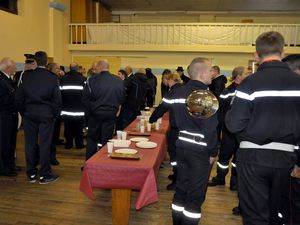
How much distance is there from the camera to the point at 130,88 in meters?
5.92

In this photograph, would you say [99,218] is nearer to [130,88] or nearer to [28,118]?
[28,118]

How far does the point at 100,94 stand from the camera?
4.30 m

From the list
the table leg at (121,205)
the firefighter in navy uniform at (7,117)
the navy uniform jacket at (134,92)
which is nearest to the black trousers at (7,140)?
the firefighter in navy uniform at (7,117)

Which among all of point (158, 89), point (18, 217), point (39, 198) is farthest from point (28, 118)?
point (158, 89)

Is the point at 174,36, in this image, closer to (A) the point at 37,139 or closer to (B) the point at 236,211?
(A) the point at 37,139

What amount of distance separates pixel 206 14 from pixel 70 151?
395 inches

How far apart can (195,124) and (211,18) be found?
1200cm

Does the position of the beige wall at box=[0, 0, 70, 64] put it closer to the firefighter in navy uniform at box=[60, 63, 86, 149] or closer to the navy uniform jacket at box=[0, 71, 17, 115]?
the firefighter in navy uniform at box=[60, 63, 86, 149]

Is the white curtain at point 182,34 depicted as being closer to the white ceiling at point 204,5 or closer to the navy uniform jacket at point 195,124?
the white ceiling at point 204,5

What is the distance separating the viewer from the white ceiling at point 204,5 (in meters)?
11.5

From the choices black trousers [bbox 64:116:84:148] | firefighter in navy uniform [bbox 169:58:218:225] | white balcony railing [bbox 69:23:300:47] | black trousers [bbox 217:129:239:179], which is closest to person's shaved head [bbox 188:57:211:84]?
firefighter in navy uniform [bbox 169:58:218:225]

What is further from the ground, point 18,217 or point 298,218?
point 298,218

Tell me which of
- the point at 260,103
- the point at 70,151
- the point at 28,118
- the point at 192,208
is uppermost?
the point at 260,103

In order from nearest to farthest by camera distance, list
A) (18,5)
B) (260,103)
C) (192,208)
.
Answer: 1. (260,103)
2. (192,208)
3. (18,5)
